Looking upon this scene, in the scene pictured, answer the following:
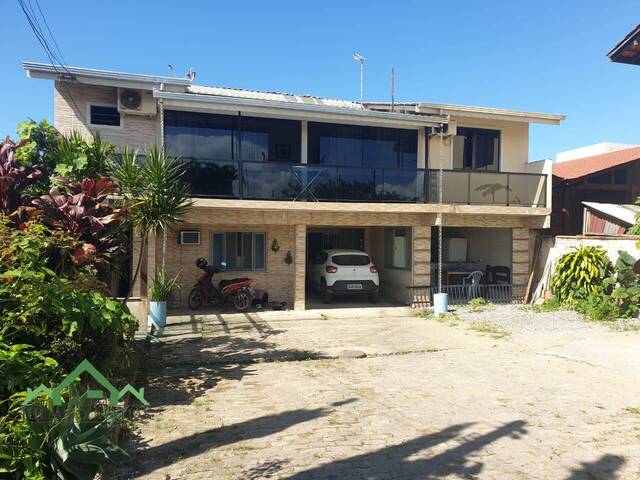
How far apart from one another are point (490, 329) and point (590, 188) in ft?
30.7

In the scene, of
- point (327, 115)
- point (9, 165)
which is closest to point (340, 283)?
point (327, 115)

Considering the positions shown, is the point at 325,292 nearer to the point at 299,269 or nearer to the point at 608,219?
the point at 299,269

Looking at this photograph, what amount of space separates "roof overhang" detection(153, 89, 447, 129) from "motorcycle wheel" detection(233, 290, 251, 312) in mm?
5122

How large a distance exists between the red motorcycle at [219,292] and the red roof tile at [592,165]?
12.6 m

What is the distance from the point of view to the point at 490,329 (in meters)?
10.9

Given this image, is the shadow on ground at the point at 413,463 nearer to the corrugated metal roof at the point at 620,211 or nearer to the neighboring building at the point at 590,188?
the corrugated metal roof at the point at 620,211

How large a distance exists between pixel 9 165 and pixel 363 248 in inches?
499

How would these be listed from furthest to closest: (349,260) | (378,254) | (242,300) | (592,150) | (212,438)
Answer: (592,150) < (378,254) < (349,260) < (242,300) < (212,438)

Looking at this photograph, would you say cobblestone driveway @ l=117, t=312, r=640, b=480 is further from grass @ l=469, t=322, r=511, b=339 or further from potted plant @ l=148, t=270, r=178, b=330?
potted plant @ l=148, t=270, r=178, b=330

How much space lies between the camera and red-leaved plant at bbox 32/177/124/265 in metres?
6.10

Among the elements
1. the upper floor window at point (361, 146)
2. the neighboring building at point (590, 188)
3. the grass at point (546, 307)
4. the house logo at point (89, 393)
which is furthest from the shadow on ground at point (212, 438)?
the neighboring building at point (590, 188)

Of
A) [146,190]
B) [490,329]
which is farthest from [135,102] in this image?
[490,329]

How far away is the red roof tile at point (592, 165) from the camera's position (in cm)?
1686

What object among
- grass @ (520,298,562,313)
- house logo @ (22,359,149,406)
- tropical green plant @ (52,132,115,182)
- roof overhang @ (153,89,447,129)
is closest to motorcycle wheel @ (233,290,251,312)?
roof overhang @ (153,89,447,129)
